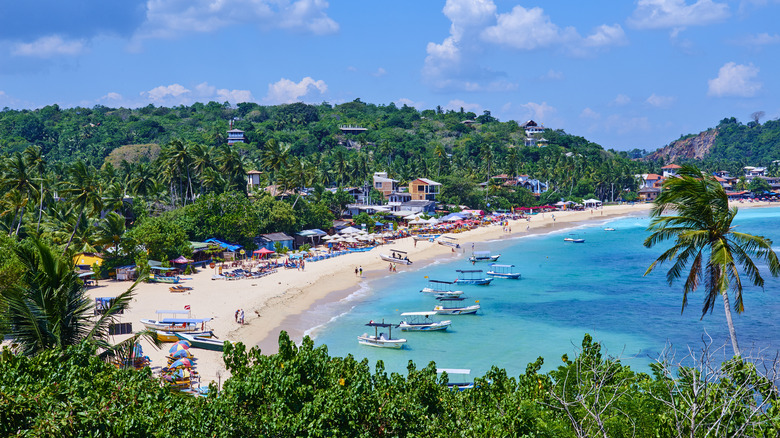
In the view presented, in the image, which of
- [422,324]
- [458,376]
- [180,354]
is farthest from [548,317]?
[180,354]

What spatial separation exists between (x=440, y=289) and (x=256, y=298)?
12.6 metres

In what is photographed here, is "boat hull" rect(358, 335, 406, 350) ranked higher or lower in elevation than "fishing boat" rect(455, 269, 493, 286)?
lower

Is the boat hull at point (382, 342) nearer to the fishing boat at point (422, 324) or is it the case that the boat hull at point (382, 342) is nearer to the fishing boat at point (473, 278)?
the fishing boat at point (422, 324)

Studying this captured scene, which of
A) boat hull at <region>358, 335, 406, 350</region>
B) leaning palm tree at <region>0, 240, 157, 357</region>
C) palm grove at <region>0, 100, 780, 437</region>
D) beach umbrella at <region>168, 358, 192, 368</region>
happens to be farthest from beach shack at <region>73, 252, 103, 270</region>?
leaning palm tree at <region>0, 240, 157, 357</region>

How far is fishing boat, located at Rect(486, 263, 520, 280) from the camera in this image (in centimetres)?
4603

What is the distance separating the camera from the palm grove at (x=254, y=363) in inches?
383

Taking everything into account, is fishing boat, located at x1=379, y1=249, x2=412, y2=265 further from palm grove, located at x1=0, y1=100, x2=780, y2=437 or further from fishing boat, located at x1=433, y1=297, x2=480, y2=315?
fishing boat, located at x1=433, y1=297, x2=480, y2=315

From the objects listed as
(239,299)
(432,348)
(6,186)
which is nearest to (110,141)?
(6,186)

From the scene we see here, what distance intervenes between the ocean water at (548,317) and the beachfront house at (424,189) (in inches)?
1032

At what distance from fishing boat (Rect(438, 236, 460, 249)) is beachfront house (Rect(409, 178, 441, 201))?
16.9 meters

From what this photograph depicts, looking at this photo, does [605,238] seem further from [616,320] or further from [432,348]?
[432,348]

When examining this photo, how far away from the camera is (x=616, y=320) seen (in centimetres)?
3403

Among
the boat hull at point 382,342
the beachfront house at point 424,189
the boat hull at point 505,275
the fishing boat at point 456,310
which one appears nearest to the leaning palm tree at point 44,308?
the boat hull at point 382,342

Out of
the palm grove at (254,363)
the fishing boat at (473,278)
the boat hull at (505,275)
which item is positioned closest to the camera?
the palm grove at (254,363)
